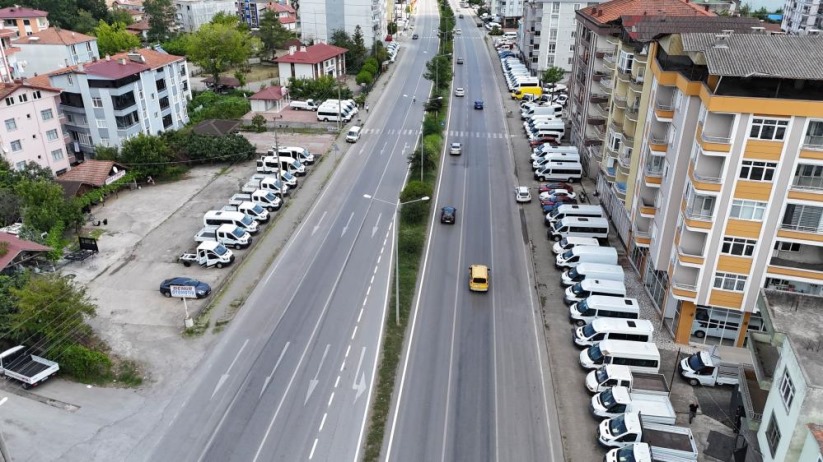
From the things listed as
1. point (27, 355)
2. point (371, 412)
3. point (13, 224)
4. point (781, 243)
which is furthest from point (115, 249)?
point (781, 243)

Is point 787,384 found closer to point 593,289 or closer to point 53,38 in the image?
point 593,289

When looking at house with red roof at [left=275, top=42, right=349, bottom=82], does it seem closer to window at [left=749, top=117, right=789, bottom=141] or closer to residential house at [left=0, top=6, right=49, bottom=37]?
residential house at [left=0, top=6, right=49, bottom=37]

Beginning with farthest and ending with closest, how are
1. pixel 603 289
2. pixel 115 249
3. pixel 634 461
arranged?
1. pixel 115 249
2. pixel 603 289
3. pixel 634 461

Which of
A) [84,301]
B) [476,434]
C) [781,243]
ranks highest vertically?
[781,243]

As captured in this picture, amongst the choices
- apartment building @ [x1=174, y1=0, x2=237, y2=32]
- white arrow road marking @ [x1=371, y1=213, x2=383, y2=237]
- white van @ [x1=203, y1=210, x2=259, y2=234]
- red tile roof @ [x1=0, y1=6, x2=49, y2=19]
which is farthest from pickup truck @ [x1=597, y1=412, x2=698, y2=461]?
apartment building @ [x1=174, y1=0, x2=237, y2=32]

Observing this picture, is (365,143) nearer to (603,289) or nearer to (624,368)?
(603,289)
